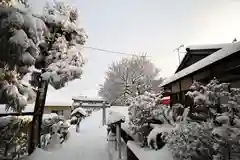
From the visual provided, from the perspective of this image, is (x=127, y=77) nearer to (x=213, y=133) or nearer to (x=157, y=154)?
(x=157, y=154)

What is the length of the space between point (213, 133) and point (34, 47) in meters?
4.33

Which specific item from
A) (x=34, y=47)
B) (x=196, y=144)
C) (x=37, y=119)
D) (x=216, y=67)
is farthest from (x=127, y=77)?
(x=196, y=144)

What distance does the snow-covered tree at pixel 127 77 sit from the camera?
27164 mm

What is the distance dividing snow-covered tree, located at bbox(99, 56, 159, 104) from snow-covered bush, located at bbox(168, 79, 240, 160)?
22.3 metres

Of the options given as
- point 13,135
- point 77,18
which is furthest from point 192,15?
point 13,135

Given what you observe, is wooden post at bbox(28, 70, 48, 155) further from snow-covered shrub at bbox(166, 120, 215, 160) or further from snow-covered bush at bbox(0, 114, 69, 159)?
snow-covered shrub at bbox(166, 120, 215, 160)

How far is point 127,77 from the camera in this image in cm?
2855

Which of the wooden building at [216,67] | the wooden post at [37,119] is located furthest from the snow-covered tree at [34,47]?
the wooden building at [216,67]

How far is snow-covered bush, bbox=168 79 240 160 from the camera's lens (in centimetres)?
303

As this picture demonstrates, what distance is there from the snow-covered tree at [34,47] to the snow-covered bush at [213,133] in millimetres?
3897

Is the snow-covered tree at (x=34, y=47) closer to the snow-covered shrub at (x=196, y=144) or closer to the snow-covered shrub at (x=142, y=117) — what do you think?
the snow-covered shrub at (x=142, y=117)

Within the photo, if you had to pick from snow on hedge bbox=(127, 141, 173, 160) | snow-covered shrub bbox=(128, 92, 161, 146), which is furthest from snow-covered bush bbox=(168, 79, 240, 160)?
snow-covered shrub bbox=(128, 92, 161, 146)

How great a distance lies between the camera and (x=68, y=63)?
325 inches

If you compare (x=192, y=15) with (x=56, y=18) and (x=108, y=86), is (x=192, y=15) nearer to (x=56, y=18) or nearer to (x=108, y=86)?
(x=56, y=18)
